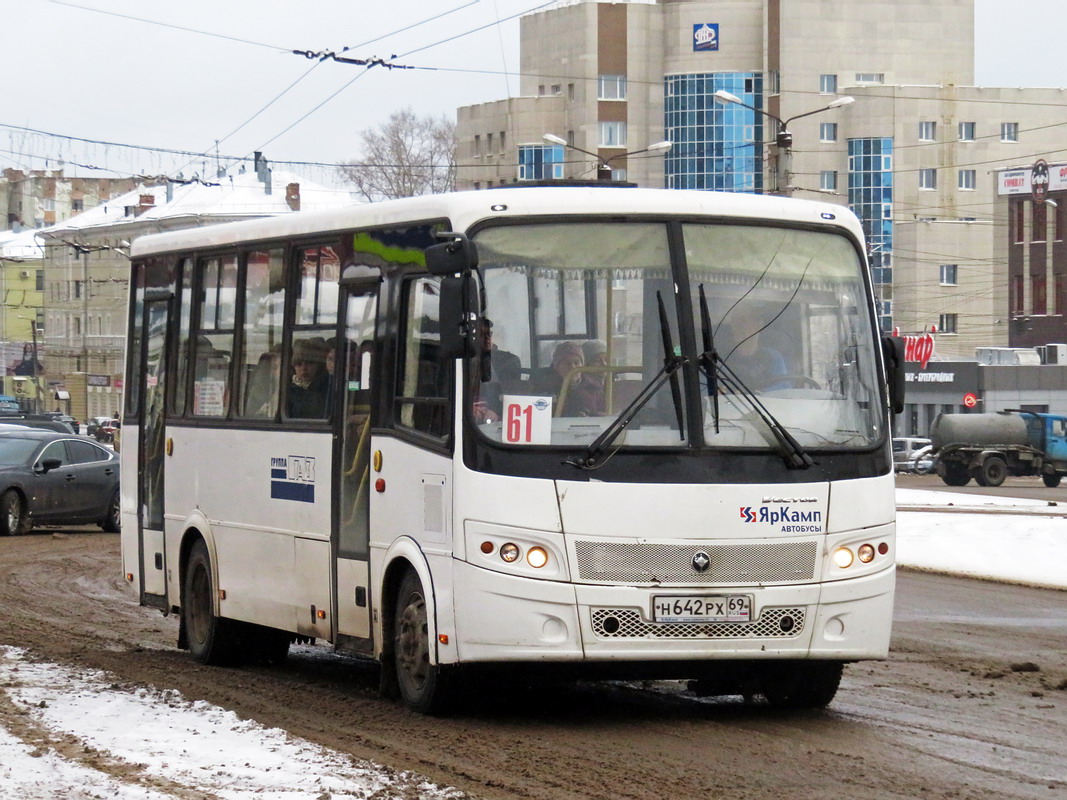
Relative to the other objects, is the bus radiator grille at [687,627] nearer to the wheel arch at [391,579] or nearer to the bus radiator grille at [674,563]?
the bus radiator grille at [674,563]

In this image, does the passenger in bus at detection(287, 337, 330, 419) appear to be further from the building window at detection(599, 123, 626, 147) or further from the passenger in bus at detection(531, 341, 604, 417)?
the building window at detection(599, 123, 626, 147)

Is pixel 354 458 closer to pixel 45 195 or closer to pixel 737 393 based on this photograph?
pixel 737 393

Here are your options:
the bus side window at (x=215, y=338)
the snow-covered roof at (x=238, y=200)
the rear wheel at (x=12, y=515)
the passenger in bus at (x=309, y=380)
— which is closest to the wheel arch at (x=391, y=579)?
the passenger in bus at (x=309, y=380)

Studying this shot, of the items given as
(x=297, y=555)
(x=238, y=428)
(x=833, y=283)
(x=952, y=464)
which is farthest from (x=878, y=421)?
(x=952, y=464)

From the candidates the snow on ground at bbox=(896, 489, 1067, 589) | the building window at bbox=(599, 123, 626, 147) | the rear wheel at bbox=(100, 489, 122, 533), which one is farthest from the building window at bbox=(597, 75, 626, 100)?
the snow on ground at bbox=(896, 489, 1067, 589)

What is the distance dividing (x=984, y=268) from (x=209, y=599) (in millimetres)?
96497

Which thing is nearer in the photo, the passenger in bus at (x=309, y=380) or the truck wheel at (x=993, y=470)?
the passenger in bus at (x=309, y=380)

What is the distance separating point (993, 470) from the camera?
5650 cm

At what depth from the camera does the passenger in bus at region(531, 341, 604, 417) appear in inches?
365

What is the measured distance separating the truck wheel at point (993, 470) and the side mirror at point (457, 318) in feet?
160

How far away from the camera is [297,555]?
11.5 m

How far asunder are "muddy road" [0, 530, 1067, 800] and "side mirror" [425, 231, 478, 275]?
2.13 meters

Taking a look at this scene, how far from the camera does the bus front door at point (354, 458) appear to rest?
10.5 metres

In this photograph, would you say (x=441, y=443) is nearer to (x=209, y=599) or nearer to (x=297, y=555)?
(x=297, y=555)
